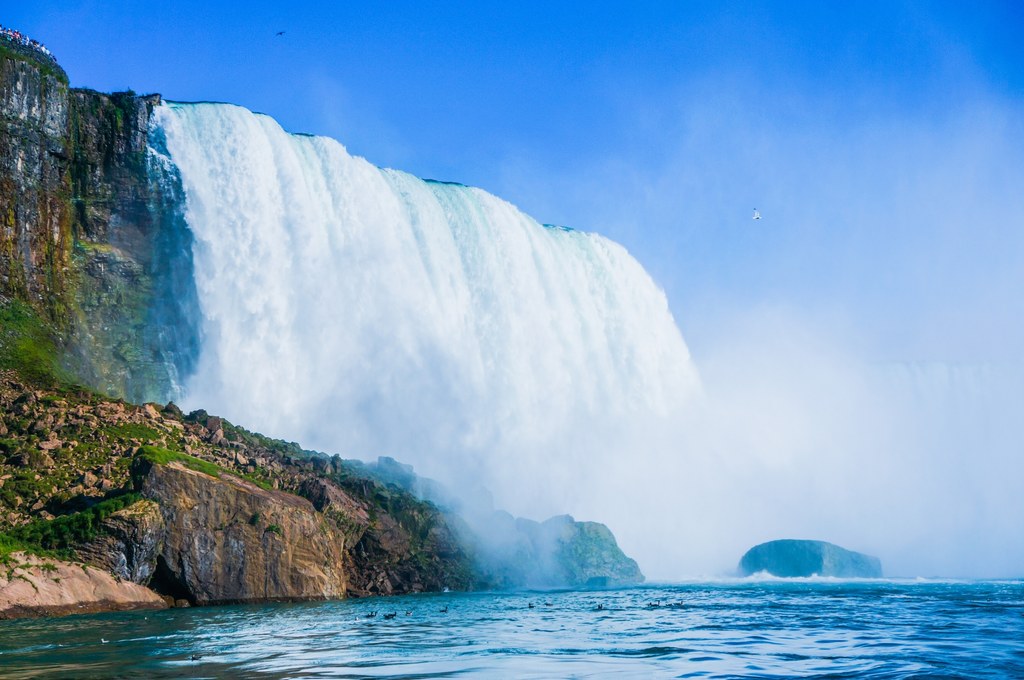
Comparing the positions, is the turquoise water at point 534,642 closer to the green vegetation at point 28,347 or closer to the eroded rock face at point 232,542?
the eroded rock face at point 232,542

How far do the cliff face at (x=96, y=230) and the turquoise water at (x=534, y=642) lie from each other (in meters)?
25.3

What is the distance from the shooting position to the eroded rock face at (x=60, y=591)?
1182 inches

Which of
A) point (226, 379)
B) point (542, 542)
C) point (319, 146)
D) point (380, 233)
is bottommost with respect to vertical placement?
point (542, 542)

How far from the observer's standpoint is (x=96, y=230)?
187 ft

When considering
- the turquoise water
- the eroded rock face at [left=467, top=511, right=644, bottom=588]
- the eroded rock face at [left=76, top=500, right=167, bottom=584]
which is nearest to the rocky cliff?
the eroded rock face at [left=76, top=500, right=167, bottom=584]

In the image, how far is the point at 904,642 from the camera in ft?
69.2

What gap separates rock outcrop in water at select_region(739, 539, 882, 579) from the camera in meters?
85.0

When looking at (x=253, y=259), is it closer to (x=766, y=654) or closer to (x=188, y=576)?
(x=188, y=576)

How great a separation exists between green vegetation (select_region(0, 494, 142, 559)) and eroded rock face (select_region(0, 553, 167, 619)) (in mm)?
747

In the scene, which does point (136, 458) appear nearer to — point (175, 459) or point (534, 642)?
point (175, 459)

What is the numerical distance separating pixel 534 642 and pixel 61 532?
21257 mm

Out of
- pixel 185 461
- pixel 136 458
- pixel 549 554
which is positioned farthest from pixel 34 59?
pixel 549 554

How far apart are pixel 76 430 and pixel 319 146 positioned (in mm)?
31132

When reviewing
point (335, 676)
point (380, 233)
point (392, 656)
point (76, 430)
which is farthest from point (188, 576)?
point (380, 233)
